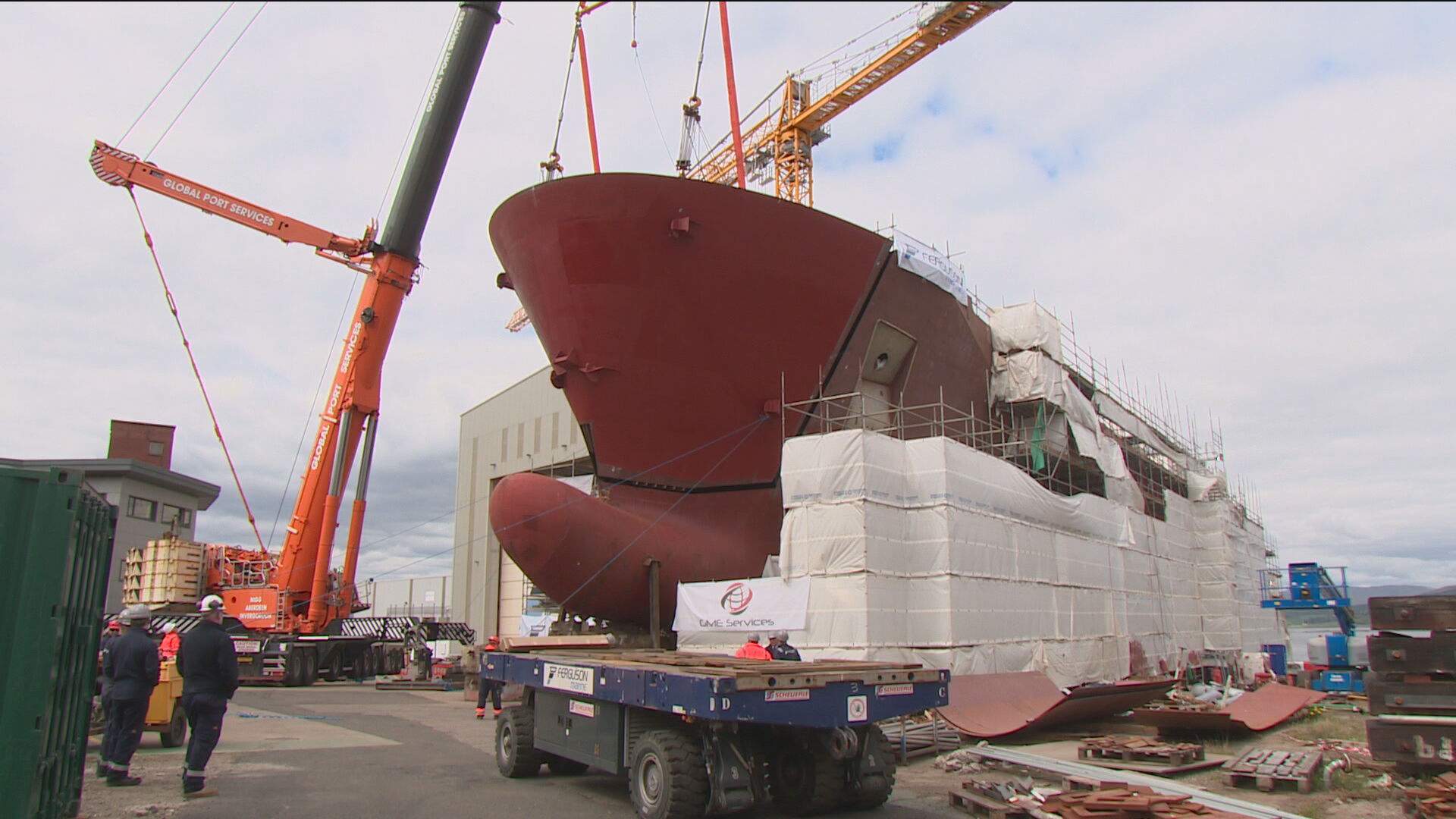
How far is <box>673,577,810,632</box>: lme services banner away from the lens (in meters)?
11.9

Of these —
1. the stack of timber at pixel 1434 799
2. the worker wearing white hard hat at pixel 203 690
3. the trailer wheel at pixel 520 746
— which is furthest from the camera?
the trailer wheel at pixel 520 746

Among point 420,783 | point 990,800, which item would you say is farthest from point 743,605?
point 990,800

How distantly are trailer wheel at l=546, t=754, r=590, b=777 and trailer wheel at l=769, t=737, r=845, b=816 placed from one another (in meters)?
2.30

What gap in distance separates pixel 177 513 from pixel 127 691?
1254 inches

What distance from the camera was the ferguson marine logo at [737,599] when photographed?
12.3 meters

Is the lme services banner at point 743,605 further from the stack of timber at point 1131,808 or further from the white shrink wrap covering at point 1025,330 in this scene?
the white shrink wrap covering at point 1025,330

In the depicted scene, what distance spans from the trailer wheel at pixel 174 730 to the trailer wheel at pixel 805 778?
21.7 ft

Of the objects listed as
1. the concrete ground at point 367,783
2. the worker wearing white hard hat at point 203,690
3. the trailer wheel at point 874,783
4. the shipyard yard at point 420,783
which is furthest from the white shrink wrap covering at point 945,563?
the worker wearing white hard hat at point 203,690

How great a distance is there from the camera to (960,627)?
1238 centimetres

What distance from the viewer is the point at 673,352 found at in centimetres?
1330

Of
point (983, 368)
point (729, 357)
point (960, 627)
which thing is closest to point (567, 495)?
point (729, 357)

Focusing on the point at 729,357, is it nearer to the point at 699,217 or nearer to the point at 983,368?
the point at 699,217

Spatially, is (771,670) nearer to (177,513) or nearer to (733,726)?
(733,726)

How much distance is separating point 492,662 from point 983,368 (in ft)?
40.1
